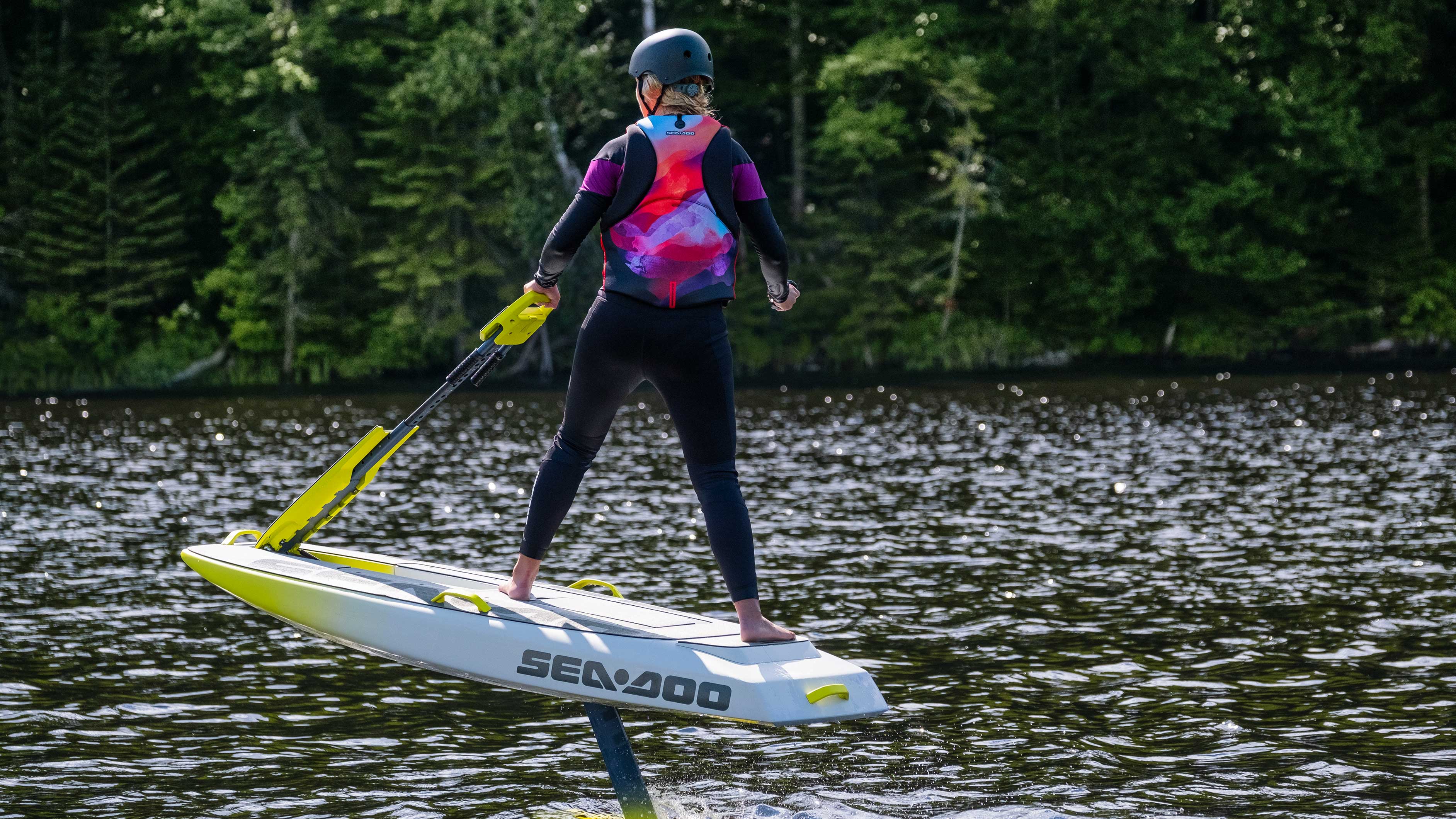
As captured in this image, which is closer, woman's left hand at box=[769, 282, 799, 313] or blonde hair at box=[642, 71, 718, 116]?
blonde hair at box=[642, 71, 718, 116]

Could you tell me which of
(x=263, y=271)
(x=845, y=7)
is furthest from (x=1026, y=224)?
(x=263, y=271)

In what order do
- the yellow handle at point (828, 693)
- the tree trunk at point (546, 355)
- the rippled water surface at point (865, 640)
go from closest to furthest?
the yellow handle at point (828, 693) → the rippled water surface at point (865, 640) → the tree trunk at point (546, 355)

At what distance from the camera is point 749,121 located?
51438 mm

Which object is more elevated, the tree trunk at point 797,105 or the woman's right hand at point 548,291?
the tree trunk at point 797,105

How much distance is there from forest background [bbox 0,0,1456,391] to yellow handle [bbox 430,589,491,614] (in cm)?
3585

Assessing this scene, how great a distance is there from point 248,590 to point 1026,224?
4292 centimetres

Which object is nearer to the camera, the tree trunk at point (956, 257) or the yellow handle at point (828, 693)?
the yellow handle at point (828, 693)

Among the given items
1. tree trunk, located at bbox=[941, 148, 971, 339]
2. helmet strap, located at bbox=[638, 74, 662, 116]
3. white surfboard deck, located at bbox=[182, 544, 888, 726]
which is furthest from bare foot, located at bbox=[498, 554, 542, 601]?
tree trunk, located at bbox=[941, 148, 971, 339]

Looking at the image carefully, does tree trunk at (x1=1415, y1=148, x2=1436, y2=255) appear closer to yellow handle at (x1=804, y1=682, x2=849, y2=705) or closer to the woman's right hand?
the woman's right hand

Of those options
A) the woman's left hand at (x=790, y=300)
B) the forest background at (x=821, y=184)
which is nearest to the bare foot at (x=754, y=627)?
the woman's left hand at (x=790, y=300)

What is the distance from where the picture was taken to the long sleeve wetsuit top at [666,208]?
19.4ft

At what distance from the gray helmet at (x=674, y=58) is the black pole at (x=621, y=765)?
8.22ft

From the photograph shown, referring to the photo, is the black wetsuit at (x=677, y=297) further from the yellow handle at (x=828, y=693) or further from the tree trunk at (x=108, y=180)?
the tree trunk at (x=108, y=180)

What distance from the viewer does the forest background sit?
145ft
